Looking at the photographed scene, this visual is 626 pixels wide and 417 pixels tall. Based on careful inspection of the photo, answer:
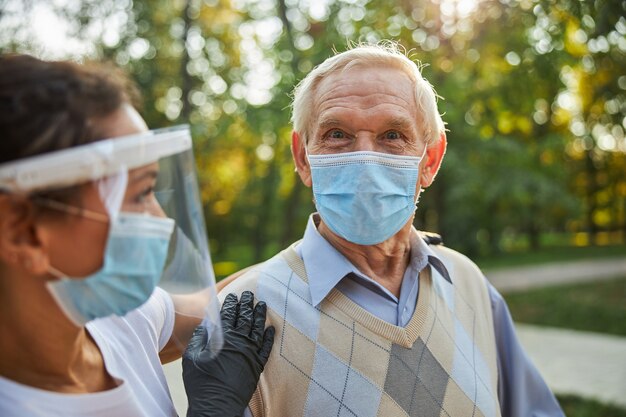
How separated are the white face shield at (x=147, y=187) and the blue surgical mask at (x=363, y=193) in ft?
1.93

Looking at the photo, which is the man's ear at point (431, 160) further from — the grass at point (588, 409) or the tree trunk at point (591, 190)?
the tree trunk at point (591, 190)

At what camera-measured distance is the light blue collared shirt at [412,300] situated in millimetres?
2041

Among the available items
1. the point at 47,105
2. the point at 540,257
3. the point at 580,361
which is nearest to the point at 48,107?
the point at 47,105

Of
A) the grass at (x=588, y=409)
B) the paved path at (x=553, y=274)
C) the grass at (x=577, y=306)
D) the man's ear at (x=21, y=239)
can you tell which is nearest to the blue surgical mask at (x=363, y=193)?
the man's ear at (x=21, y=239)

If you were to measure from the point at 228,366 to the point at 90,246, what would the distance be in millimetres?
566

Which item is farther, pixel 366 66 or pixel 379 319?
pixel 366 66

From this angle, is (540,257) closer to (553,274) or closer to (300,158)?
(553,274)

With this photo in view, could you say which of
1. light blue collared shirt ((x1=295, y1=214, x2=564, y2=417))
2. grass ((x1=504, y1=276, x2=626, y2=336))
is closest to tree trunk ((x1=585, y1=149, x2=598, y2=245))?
grass ((x1=504, y1=276, x2=626, y2=336))

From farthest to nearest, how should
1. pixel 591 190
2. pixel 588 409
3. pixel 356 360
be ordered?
pixel 591 190 → pixel 588 409 → pixel 356 360

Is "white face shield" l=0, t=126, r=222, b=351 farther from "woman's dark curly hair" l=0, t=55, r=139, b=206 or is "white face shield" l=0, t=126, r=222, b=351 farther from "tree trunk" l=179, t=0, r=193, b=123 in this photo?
"tree trunk" l=179, t=0, r=193, b=123

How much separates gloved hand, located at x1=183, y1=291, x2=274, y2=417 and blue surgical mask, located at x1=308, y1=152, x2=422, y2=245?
445 millimetres

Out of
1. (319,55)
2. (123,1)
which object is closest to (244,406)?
(319,55)

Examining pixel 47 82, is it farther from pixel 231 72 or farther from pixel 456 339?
pixel 231 72

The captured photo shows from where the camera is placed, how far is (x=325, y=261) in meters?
2.06
